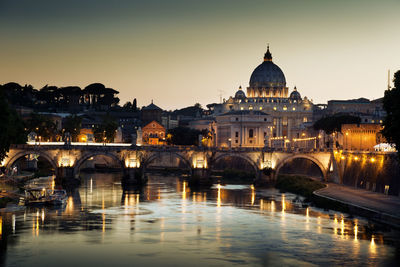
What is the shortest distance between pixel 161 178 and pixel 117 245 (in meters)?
A: 59.2

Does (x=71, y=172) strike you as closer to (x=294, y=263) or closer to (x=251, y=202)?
(x=251, y=202)

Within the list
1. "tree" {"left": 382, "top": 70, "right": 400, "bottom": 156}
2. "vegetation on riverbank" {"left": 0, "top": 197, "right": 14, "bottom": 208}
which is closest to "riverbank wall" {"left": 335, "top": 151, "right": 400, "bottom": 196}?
"tree" {"left": 382, "top": 70, "right": 400, "bottom": 156}

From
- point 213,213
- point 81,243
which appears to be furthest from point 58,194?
point 81,243

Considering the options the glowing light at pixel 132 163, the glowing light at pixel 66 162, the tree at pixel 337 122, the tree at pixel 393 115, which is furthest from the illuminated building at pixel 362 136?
the tree at pixel 393 115

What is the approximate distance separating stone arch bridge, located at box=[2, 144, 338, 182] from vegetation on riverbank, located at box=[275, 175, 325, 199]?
133 inches

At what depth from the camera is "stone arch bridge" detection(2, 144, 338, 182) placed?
91.0 m

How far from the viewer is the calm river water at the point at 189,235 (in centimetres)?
4534

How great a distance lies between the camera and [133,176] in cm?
9325

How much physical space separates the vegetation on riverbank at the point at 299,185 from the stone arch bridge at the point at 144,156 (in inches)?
133

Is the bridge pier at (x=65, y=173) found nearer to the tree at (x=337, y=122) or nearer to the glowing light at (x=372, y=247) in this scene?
the glowing light at (x=372, y=247)

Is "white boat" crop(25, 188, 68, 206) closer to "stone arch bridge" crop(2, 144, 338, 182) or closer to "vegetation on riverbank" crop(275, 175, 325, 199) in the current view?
"stone arch bridge" crop(2, 144, 338, 182)

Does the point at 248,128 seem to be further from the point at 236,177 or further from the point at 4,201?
the point at 4,201

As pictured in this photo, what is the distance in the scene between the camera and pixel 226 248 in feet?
160

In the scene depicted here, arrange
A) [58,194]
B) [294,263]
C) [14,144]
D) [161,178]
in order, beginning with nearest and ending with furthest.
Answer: [294,263] → [58,194] → [14,144] → [161,178]
